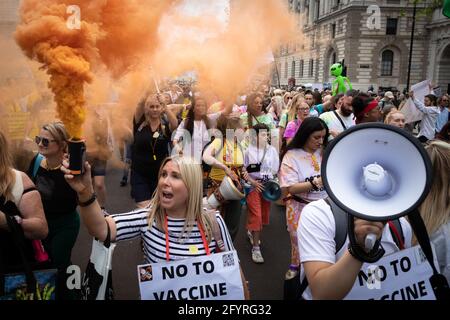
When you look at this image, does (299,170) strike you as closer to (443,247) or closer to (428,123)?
(443,247)

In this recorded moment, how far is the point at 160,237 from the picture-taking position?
7.27 ft

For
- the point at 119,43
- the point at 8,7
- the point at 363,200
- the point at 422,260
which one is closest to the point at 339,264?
the point at 363,200

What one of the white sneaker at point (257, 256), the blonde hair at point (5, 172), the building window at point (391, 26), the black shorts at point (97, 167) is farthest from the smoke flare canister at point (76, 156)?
the building window at point (391, 26)

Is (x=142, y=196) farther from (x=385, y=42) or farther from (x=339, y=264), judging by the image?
(x=385, y=42)

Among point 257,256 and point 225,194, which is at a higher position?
point 225,194

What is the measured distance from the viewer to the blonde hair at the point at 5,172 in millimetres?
2377

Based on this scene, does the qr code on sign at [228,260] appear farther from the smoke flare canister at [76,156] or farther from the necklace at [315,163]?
the necklace at [315,163]

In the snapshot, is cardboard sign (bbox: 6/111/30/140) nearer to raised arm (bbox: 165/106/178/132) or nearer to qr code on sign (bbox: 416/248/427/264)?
raised arm (bbox: 165/106/178/132)

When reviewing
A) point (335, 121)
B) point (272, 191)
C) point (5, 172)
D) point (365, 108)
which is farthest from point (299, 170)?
point (5, 172)

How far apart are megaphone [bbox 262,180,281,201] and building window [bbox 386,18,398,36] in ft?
144

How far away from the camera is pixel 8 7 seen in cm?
307

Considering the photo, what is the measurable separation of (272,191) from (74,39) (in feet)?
8.14

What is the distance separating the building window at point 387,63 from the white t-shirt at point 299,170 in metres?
44.6
